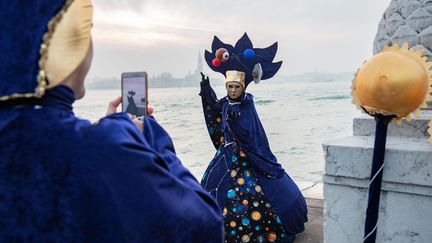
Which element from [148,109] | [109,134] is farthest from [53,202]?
[148,109]

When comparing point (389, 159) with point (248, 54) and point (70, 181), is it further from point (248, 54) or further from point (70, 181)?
point (248, 54)

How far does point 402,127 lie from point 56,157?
1975 millimetres

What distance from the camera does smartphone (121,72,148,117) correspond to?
125 cm

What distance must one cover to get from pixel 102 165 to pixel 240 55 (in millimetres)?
3279

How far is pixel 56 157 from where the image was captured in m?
0.91

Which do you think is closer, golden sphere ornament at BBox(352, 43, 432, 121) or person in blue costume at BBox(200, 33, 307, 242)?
golden sphere ornament at BBox(352, 43, 432, 121)

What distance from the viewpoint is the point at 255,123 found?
12.9 ft

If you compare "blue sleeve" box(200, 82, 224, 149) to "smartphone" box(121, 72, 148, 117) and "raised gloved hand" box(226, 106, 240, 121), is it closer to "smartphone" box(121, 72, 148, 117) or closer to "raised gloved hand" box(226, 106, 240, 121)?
"raised gloved hand" box(226, 106, 240, 121)

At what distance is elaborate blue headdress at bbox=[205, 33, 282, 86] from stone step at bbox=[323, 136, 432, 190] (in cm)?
186

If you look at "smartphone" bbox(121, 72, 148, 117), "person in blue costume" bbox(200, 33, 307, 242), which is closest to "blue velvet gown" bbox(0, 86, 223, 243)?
"smartphone" bbox(121, 72, 148, 117)

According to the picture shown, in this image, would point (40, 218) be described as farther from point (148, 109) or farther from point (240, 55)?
point (240, 55)

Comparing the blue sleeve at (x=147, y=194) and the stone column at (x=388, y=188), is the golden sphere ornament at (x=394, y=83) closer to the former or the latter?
the stone column at (x=388, y=188)

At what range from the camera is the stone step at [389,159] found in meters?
1.98

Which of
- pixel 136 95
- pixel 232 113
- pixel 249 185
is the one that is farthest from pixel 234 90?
pixel 136 95
